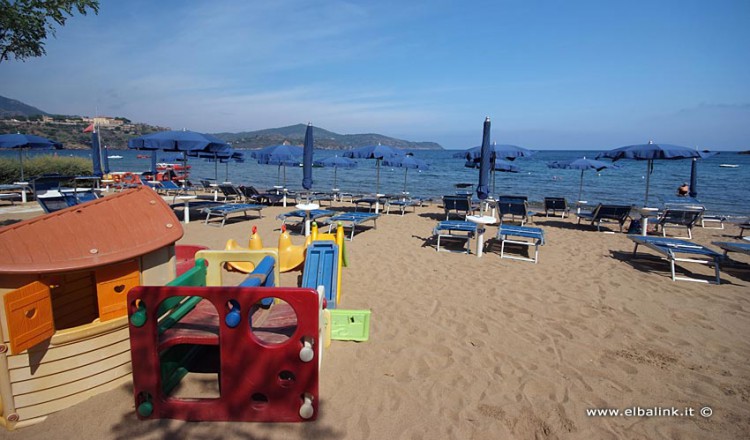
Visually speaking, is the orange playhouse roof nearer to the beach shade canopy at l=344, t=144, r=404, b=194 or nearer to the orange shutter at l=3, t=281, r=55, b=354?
the orange shutter at l=3, t=281, r=55, b=354

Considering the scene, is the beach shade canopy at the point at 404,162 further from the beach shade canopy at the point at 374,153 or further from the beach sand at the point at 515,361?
the beach sand at the point at 515,361

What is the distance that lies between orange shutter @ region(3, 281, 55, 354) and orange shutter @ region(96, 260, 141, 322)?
32 centimetres

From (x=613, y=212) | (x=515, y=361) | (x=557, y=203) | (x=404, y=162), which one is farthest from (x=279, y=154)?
(x=515, y=361)

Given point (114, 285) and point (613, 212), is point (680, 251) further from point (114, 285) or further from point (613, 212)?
point (114, 285)

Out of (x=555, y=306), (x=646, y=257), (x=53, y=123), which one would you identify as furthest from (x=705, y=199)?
(x=53, y=123)

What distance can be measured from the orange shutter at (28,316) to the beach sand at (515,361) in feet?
2.01

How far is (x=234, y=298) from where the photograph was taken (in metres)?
2.46

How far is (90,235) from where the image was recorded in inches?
105

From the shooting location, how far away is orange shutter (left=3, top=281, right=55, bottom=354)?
2.19 m

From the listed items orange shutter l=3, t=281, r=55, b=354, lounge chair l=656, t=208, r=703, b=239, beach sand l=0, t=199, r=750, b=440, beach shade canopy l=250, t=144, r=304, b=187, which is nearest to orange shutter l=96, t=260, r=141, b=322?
orange shutter l=3, t=281, r=55, b=354

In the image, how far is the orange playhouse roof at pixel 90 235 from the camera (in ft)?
7.78

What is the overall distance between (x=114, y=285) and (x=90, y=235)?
0.38 meters

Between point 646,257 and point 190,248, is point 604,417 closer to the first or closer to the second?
point 190,248

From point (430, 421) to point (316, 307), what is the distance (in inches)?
42.1
